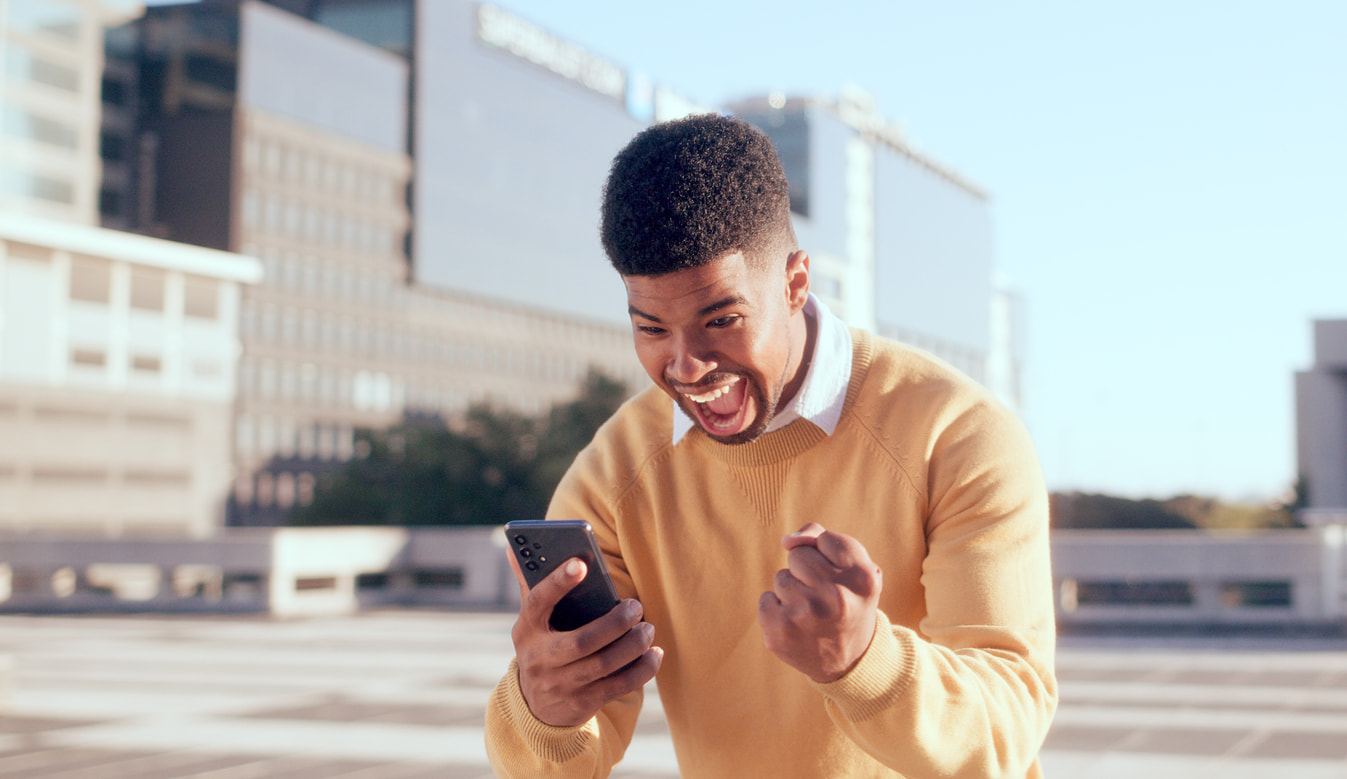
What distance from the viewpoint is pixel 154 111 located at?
7600cm

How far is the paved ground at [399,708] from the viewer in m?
7.75

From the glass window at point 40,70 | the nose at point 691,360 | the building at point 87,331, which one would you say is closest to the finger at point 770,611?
the nose at point 691,360

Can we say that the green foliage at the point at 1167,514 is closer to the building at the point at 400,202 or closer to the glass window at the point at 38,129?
the building at the point at 400,202

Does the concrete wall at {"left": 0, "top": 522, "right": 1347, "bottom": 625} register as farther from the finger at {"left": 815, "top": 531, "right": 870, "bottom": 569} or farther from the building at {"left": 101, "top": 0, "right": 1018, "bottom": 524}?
the building at {"left": 101, "top": 0, "right": 1018, "bottom": 524}

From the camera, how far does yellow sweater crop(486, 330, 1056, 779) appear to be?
1844mm

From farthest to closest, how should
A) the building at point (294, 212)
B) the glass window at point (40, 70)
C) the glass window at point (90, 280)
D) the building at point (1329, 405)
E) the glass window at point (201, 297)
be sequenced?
the building at point (294, 212)
the glass window at point (201, 297)
the glass window at point (40, 70)
the glass window at point (90, 280)
the building at point (1329, 405)

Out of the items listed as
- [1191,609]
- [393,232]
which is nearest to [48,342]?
[393,232]

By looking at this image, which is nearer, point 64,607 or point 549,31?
point 64,607

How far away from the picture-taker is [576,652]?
1.87 metres

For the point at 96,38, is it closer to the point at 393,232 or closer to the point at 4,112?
the point at 4,112

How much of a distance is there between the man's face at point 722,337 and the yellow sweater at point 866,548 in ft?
0.43

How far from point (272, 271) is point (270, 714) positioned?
7065 cm

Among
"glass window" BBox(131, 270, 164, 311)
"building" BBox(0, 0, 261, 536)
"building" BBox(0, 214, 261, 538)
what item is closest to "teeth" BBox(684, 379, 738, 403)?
"building" BBox(0, 214, 261, 538)

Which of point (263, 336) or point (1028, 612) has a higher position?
point (263, 336)
